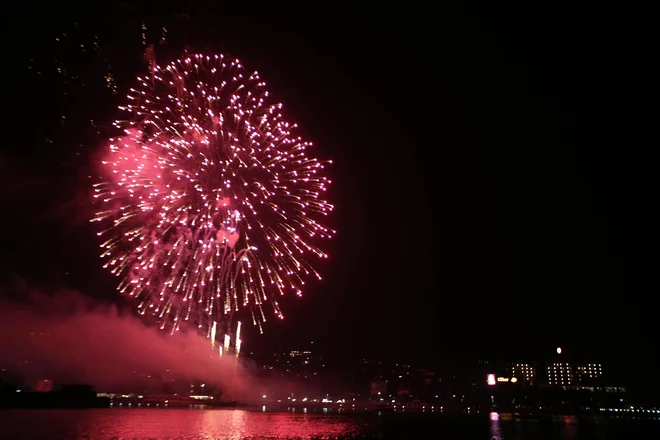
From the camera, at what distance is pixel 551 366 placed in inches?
5300

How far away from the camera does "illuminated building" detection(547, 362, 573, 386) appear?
128488 mm

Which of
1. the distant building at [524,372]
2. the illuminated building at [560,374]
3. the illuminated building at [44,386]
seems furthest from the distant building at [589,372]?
the illuminated building at [44,386]

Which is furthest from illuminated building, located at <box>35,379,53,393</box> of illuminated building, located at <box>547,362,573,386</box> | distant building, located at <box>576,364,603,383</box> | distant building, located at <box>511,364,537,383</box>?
illuminated building, located at <box>547,362,573,386</box>

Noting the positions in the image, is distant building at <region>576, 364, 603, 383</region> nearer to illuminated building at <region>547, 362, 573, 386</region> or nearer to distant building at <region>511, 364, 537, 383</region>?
illuminated building at <region>547, 362, 573, 386</region>

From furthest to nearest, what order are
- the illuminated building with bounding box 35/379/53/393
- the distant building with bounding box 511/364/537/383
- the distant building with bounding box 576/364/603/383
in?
the distant building with bounding box 511/364/537/383, the distant building with bounding box 576/364/603/383, the illuminated building with bounding box 35/379/53/393

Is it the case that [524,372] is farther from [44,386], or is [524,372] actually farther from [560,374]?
[44,386]

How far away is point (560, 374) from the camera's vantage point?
433ft

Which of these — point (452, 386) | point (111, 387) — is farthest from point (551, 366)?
point (111, 387)

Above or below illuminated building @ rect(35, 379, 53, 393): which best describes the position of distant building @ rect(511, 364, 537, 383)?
above

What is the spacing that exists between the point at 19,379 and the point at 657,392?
97065 millimetres

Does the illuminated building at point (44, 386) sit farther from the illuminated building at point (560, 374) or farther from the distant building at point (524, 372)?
the illuminated building at point (560, 374)

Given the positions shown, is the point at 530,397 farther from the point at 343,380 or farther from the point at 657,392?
the point at 343,380

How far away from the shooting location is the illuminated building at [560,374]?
128488 millimetres

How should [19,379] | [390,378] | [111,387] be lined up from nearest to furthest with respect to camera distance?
1. [19,379]
2. [111,387]
3. [390,378]
